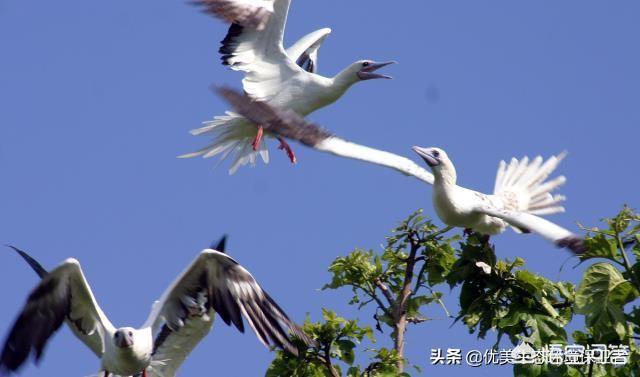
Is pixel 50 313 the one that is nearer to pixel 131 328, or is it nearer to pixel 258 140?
pixel 131 328

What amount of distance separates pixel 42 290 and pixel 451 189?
337cm

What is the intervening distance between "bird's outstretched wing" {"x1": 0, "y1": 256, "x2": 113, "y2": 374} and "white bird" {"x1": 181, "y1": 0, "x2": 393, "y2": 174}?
303 centimetres

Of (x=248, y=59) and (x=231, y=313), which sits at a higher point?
(x=248, y=59)

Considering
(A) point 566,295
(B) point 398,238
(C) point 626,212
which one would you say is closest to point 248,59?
(B) point 398,238

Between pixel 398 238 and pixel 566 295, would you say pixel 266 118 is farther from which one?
pixel 566 295

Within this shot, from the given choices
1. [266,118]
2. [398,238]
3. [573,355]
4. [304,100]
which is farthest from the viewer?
[304,100]

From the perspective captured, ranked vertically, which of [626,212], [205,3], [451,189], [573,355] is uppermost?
[205,3]

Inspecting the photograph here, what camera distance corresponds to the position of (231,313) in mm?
10828

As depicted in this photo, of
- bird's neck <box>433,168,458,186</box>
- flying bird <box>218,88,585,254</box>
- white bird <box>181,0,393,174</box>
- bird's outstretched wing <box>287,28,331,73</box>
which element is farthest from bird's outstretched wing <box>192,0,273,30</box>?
bird's neck <box>433,168,458,186</box>

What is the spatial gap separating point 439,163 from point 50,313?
132 inches

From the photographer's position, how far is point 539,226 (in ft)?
31.4

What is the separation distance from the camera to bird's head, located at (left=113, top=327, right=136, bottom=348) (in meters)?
10.3

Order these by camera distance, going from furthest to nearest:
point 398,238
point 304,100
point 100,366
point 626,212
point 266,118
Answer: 1. point 304,100
2. point 100,366
3. point 266,118
4. point 398,238
5. point 626,212

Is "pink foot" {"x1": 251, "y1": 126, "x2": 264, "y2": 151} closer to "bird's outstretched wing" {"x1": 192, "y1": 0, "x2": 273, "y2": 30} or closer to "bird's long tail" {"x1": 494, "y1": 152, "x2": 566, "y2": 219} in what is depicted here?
"bird's outstretched wing" {"x1": 192, "y1": 0, "x2": 273, "y2": 30}
